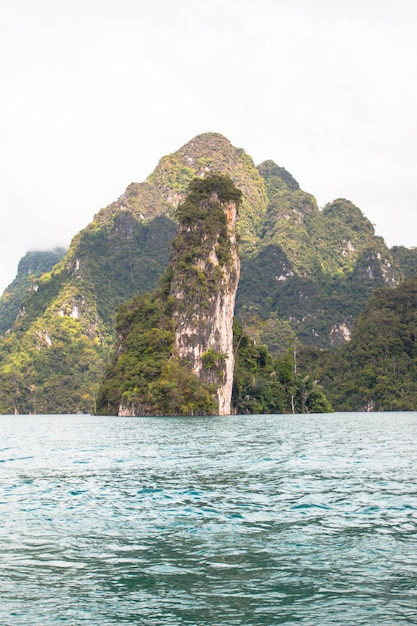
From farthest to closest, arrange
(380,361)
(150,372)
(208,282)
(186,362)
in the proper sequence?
(380,361) < (208,282) < (186,362) < (150,372)

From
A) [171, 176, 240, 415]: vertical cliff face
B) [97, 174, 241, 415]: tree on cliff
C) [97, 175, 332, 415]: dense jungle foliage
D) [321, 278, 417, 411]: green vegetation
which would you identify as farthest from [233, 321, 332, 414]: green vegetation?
[321, 278, 417, 411]: green vegetation

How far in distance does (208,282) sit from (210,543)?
260ft

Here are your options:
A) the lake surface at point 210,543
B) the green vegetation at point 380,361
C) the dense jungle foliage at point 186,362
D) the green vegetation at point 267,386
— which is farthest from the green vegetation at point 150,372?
the lake surface at point 210,543

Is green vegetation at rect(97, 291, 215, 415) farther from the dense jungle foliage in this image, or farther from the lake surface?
the lake surface

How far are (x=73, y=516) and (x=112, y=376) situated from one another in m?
80.8

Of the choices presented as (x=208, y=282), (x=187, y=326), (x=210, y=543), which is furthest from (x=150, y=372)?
(x=210, y=543)

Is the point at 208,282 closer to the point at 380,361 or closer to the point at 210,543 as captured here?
the point at 380,361

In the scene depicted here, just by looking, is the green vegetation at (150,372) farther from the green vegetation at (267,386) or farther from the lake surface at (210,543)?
the lake surface at (210,543)

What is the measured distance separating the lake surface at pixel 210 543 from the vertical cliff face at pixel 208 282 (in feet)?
202

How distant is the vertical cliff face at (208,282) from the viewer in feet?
295

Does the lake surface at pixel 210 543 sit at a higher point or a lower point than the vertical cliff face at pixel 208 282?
lower

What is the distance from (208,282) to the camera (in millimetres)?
93062

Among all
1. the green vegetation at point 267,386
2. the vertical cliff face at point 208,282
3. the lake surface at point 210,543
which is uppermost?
the vertical cliff face at point 208,282

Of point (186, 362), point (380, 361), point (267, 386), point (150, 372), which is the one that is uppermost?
point (380, 361)
